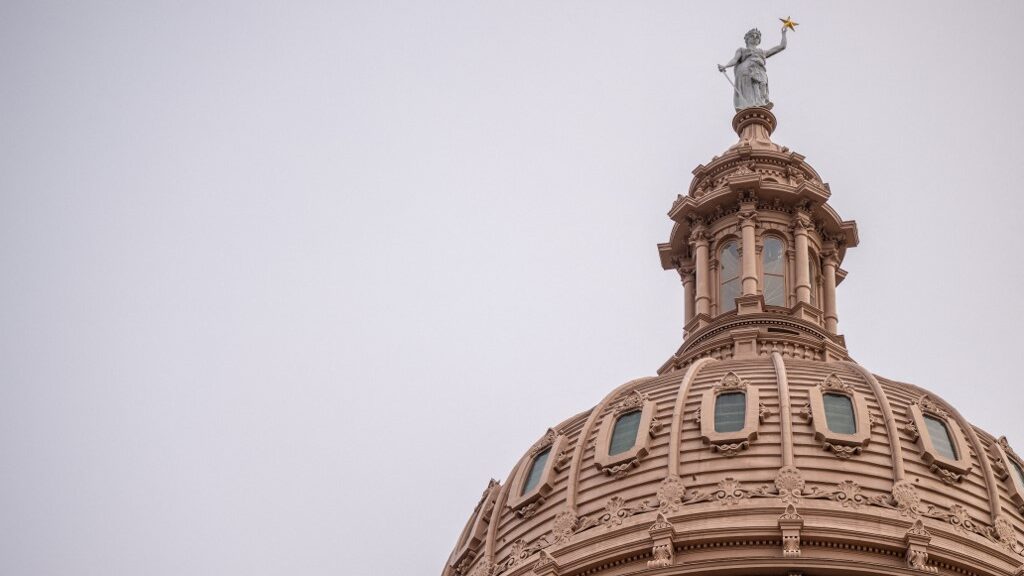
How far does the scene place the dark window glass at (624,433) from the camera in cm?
5988

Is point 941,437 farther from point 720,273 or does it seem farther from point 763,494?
point 720,273

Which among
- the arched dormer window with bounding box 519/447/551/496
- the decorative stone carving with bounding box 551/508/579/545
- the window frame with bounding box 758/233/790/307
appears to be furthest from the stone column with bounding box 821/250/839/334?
the decorative stone carving with bounding box 551/508/579/545

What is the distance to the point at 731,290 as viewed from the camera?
75.4m

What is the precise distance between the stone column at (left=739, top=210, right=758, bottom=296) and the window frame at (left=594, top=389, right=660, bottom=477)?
37.2 ft

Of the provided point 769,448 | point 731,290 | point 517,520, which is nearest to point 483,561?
point 517,520

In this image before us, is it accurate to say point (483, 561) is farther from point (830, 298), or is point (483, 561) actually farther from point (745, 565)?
point (830, 298)

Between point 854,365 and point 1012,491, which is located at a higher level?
point 854,365

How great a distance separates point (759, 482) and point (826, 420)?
3519 millimetres

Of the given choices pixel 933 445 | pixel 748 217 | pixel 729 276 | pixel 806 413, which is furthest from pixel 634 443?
pixel 748 217

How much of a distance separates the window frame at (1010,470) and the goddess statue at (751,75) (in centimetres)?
2477

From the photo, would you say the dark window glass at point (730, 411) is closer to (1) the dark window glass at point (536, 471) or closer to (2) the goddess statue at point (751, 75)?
(1) the dark window glass at point (536, 471)

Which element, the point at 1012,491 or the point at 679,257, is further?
the point at 679,257

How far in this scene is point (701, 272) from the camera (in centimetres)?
7575

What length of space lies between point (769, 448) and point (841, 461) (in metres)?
2.08
